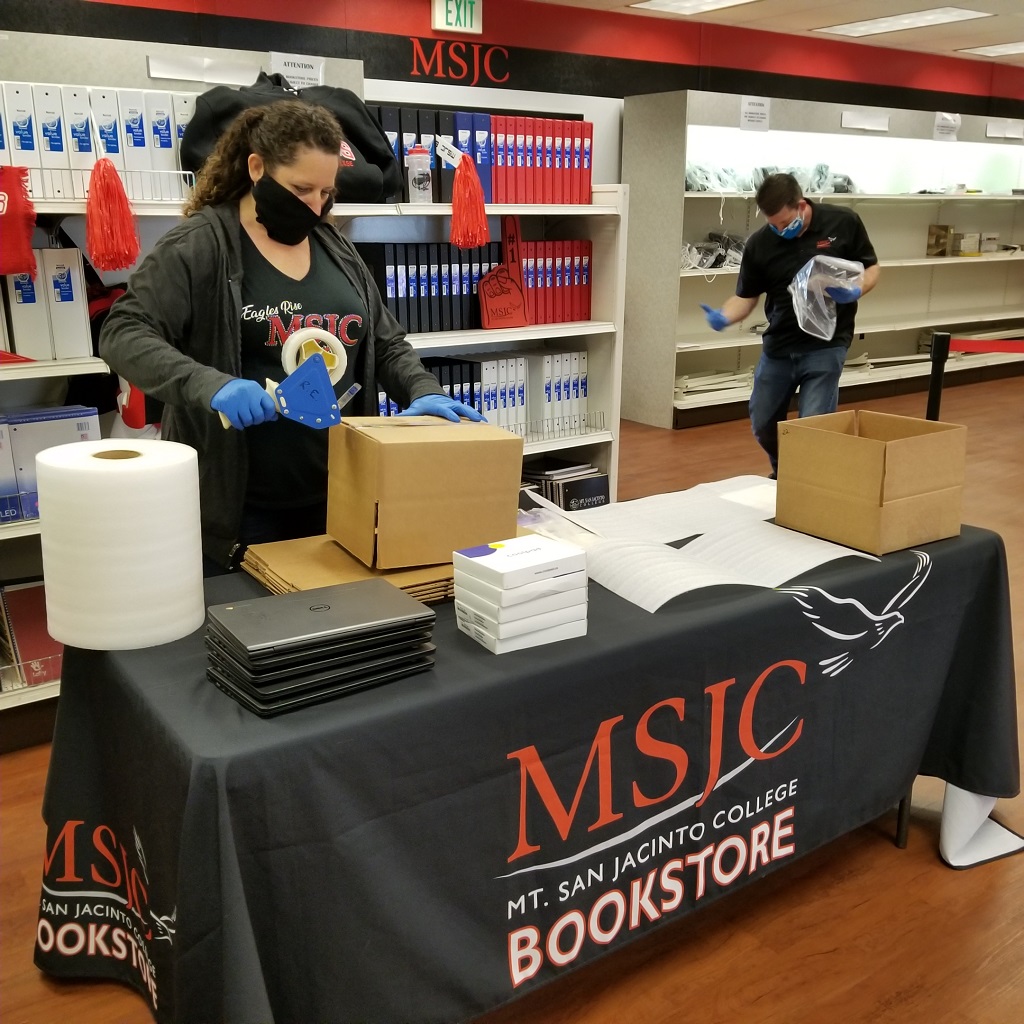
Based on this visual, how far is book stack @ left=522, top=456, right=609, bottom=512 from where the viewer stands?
3771 millimetres

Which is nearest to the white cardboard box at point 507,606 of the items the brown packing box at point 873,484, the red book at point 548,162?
the brown packing box at point 873,484

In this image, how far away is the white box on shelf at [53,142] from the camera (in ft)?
8.59

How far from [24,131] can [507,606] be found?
2.12m

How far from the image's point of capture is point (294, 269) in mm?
1937

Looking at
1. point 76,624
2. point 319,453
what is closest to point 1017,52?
point 319,453

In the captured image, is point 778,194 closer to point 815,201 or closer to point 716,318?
point 716,318

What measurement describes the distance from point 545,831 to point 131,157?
2.30 metres

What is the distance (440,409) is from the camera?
1.85m

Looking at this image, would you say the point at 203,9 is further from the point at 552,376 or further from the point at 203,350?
the point at 203,350

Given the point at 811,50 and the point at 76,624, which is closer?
the point at 76,624

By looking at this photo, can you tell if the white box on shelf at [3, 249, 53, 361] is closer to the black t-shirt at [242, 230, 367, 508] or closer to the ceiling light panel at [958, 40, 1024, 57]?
the black t-shirt at [242, 230, 367, 508]

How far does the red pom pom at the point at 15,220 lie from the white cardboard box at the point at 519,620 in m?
1.74

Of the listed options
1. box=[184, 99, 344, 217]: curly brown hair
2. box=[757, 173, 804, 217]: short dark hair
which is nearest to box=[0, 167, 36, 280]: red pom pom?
box=[184, 99, 344, 217]: curly brown hair

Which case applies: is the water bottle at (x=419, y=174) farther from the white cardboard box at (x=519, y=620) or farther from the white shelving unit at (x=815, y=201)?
the white shelving unit at (x=815, y=201)
